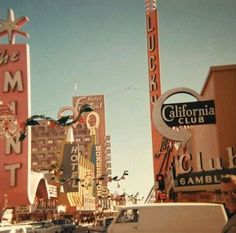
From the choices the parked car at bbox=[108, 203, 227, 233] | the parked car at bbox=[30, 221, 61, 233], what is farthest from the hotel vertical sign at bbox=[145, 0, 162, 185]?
the parked car at bbox=[108, 203, 227, 233]

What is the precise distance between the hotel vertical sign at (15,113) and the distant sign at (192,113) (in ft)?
90.8

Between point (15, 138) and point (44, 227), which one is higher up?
point (15, 138)

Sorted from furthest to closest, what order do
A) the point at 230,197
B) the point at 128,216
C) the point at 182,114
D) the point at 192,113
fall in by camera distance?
the point at 182,114, the point at 192,113, the point at 128,216, the point at 230,197

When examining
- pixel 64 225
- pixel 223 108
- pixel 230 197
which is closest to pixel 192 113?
pixel 223 108

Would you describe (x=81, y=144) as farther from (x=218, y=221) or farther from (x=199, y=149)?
(x=218, y=221)

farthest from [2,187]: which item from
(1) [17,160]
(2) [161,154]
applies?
(2) [161,154]

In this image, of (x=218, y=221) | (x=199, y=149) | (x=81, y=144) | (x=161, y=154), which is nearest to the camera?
(x=218, y=221)

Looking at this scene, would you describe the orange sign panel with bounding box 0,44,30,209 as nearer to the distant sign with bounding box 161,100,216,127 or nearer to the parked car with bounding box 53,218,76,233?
the parked car with bounding box 53,218,76,233

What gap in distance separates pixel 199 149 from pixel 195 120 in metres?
10.2

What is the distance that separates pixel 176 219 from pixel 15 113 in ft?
142

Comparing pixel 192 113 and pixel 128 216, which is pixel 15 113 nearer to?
pixel 192 113

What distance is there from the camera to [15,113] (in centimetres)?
5138

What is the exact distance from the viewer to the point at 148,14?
6322 centimetres

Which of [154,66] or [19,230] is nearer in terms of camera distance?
[19,230]
